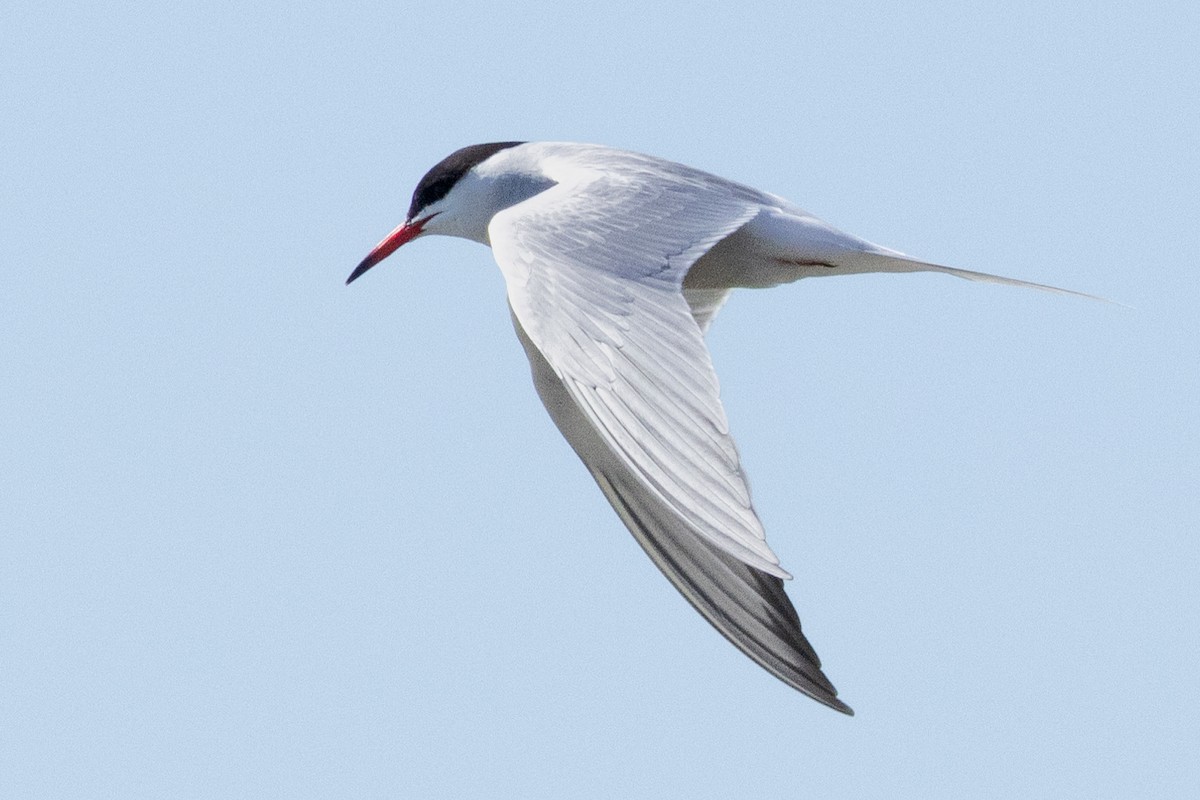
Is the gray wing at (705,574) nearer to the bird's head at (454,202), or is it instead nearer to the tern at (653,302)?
the tern at (653,302)

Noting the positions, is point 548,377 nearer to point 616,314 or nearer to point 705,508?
point 616,314

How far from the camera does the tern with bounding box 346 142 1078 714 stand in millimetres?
4371

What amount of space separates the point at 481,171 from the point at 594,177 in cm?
92

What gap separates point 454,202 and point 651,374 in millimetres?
2535

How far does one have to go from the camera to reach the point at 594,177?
6.00 meters

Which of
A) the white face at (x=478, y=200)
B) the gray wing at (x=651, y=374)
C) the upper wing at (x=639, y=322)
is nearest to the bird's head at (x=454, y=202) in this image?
the white face at (x=478, y=200)

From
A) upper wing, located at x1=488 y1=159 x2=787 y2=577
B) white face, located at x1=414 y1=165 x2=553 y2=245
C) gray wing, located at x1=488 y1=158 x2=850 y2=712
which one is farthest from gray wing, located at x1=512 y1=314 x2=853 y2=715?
upper wing, located at x1=488 y1=159 x2=787 y2=577

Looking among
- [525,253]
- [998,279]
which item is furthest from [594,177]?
[998,279]

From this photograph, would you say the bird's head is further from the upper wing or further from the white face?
the upper wing

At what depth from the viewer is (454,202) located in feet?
22.7

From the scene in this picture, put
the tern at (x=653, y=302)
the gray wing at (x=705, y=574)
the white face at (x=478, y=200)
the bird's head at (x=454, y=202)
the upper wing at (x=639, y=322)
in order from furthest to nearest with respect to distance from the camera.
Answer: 1. the bird's head at (x=454, y=202)
2. the white face at (x=478, y=200)
3. the gray wing at (x=705, y=574)
4. the tern at (x=653, y=302)
5. the upper wing at (x=639, y=322)

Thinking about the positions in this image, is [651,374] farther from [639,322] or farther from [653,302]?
[653,302]

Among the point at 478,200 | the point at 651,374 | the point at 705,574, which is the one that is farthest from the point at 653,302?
the point at 478,200

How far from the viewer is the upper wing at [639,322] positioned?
14.0 feet
